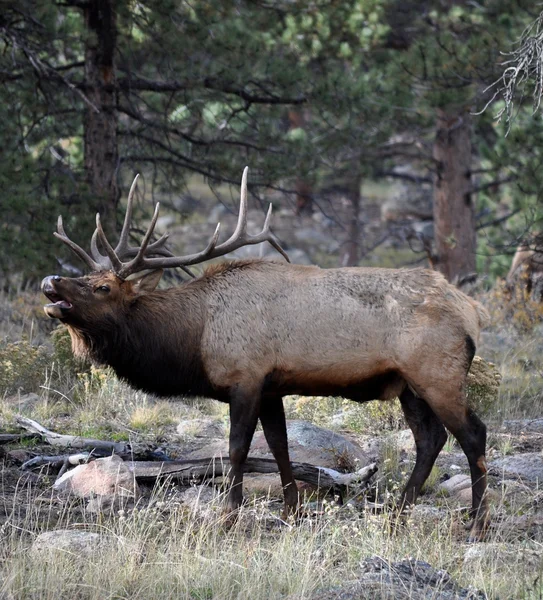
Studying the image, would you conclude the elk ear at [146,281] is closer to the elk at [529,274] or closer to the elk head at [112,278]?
the elk head at [112,278]

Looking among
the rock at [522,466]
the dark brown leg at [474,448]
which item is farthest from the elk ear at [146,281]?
the rock at [522,466]

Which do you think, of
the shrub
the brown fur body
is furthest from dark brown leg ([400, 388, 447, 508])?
the shrub

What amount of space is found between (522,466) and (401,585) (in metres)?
3.32

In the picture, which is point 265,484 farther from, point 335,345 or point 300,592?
point 300,592

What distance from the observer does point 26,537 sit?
5.73 metres

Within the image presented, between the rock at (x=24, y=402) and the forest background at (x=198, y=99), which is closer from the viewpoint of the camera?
the rock at (x=24, y=402)

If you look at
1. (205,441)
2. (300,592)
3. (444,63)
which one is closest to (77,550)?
(300,592)

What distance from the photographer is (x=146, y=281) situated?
7.14 meters

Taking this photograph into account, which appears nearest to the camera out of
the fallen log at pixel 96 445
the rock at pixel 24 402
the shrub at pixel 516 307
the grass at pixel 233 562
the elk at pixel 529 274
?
the grass at pixel 233 562

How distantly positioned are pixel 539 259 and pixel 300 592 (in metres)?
9.98

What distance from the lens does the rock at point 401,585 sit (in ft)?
15.0

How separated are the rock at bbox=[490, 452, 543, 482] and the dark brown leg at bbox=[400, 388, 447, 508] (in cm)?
71

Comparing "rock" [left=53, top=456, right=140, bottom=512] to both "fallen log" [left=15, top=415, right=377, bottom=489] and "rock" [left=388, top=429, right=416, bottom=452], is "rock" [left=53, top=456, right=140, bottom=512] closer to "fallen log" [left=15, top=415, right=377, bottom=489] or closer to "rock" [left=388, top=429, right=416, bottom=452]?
"fallen log" [left=15, top=415, right=377, bottom=489]

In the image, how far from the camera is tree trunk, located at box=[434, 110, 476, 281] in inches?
674
